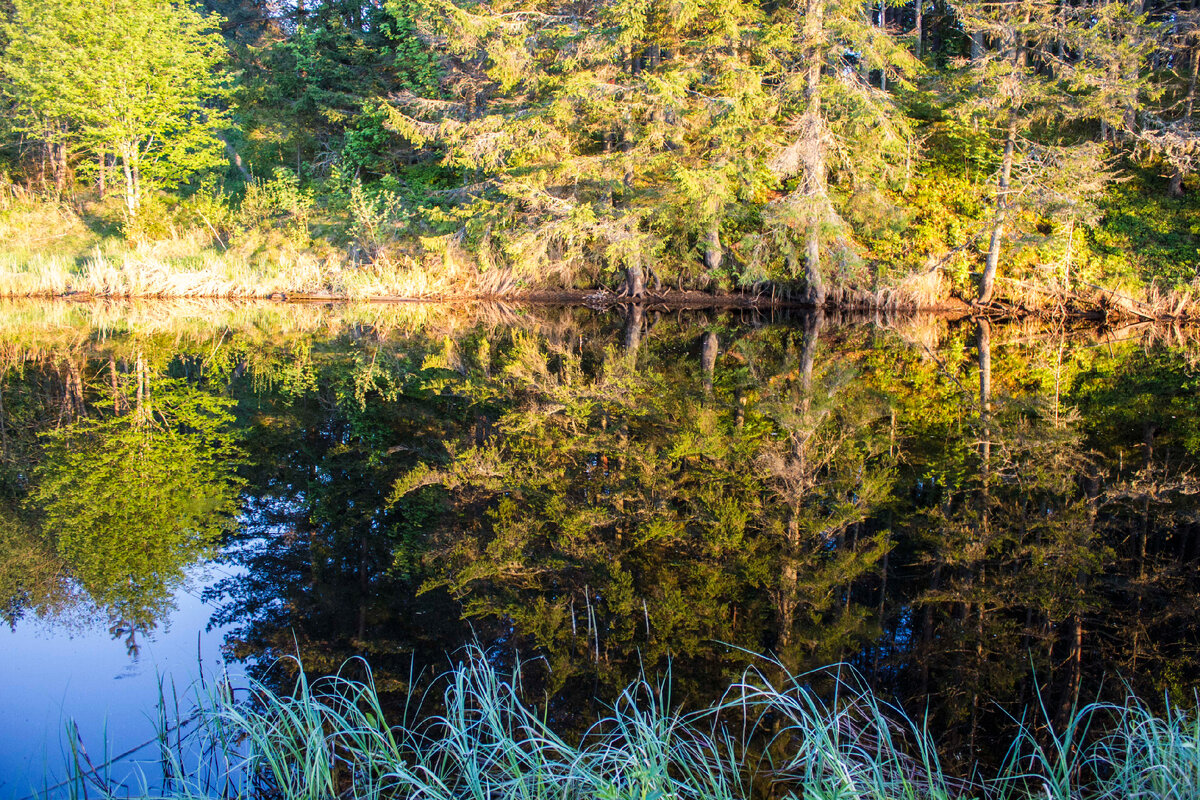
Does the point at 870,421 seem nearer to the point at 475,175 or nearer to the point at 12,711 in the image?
the point at 12,711

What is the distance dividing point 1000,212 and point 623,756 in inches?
534

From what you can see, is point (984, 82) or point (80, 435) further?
point (984, 82)

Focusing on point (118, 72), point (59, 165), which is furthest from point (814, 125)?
point (59, 165)

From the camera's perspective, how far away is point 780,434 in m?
6.54

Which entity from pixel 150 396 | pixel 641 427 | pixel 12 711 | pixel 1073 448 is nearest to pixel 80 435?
pixel 150 396

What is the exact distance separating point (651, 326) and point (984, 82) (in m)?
7.00

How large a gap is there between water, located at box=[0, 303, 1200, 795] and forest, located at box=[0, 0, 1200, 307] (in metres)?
5.39

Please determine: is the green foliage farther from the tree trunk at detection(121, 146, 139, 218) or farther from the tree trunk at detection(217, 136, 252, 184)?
the tree trunk at detection(217, 136, 252, 184)

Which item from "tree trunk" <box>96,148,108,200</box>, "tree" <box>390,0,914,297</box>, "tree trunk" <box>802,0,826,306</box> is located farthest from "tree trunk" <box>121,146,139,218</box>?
"tree trunk" <box>802,0,826,306</box>

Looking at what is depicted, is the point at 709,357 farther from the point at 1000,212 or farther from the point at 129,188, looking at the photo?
the point at 129,188

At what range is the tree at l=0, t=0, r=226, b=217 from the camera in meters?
17.8

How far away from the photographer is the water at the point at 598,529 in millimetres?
3160

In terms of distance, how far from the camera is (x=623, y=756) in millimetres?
1997

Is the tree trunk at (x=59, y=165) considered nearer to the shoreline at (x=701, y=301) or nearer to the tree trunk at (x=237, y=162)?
the tree trunk at (x=237, y=162)
